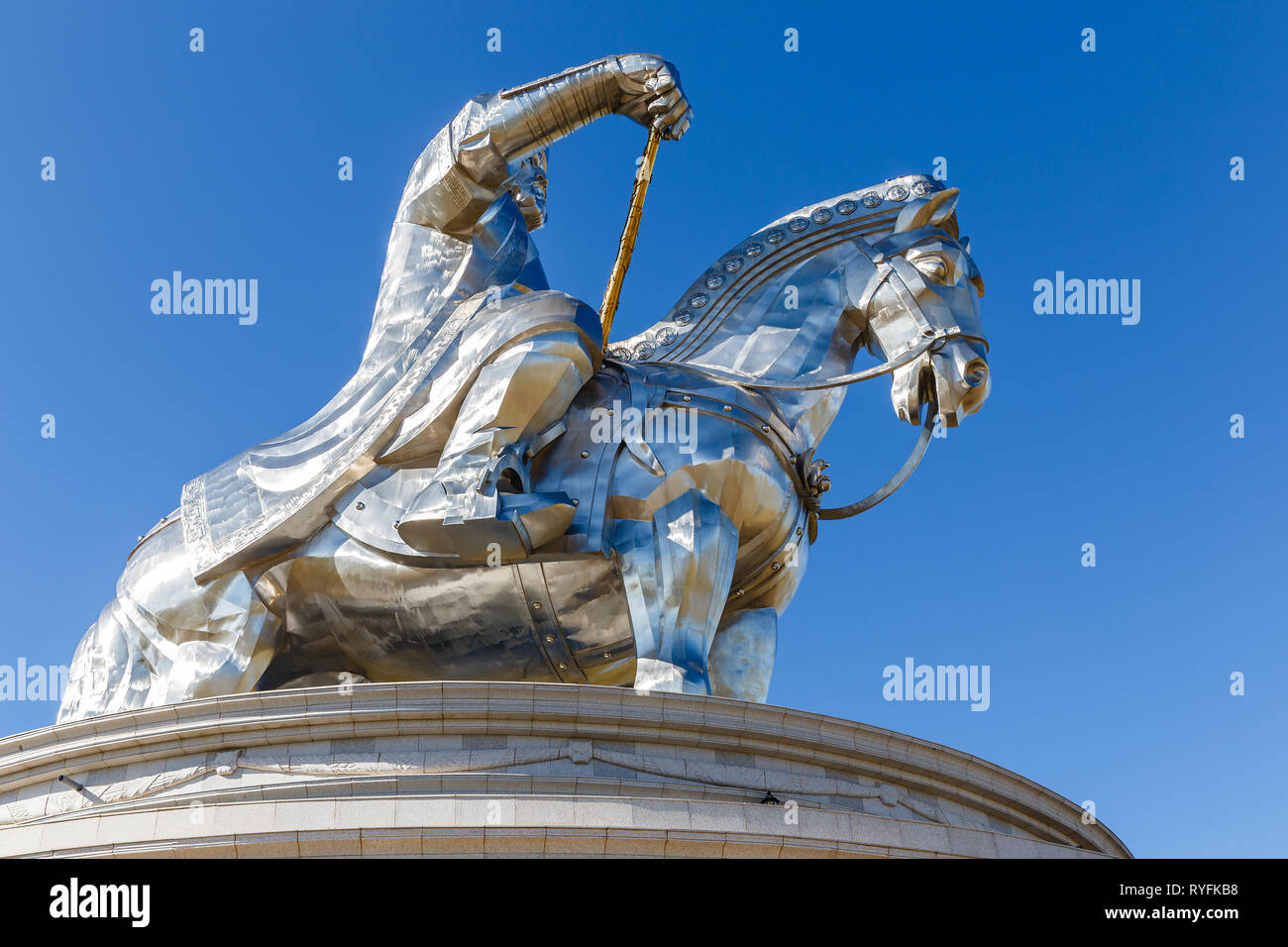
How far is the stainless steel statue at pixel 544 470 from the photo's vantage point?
9.02 meters

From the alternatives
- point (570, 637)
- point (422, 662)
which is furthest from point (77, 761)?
point (570, 637)

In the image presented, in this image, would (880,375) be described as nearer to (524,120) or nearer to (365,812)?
(524,120)

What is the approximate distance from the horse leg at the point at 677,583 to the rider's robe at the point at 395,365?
1.43m

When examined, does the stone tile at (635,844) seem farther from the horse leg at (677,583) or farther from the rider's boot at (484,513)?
the rider's boot at (484,513)

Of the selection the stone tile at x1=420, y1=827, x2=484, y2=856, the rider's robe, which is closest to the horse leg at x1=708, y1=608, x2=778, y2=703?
the rider's robe

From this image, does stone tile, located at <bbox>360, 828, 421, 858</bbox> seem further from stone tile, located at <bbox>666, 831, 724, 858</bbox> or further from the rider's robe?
the rider's robe

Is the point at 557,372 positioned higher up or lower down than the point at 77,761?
higher up

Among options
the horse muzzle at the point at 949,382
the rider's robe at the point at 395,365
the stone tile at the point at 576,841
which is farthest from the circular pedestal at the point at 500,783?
the horse muzzle at the point at 949,382

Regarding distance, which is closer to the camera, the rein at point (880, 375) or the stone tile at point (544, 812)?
the stone tile at point (544, 812)

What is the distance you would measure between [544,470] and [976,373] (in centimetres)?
264

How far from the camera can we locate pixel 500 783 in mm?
7398
